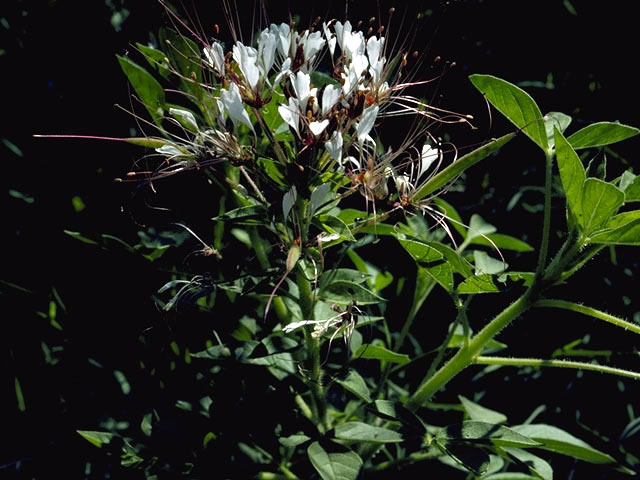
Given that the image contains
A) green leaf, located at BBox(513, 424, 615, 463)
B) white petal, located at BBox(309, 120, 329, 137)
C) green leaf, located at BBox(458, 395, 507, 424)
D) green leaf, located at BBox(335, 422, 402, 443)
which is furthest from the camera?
green leaf, located at BBox(458, 395, 507, 424)

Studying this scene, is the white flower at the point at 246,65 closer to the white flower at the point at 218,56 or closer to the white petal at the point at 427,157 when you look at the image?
the white flower at the point at 218,56

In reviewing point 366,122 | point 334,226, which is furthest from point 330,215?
point 366,122

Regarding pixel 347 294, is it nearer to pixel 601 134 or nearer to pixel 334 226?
pixel 334 226

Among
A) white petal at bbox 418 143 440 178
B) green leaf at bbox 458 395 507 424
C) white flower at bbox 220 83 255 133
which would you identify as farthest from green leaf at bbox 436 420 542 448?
white flower at bbox 220 83 255 133

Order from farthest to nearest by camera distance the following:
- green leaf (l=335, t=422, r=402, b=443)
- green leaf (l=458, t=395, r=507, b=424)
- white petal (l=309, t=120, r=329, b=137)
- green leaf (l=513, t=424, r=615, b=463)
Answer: green leaf (l=458, t=395, r=507, b=424) → green leaf (l=513, t=424, r=615, b=463) → green leaf (l=335, t=422, r=402, b=443) → white petal (l=309, t=120, r=329, b=137)

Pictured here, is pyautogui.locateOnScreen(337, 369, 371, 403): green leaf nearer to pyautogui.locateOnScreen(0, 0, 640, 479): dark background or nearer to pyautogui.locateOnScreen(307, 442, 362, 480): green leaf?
pyautogui.locateOnScreen(307, 442, 362, 480): green leaf

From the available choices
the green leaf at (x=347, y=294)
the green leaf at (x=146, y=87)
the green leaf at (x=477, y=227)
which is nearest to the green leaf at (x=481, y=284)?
the green leaf at (x=347, y=294)

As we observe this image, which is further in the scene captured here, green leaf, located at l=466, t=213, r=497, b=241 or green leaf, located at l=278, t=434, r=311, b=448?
green leaf, located at l=466, t=213, r=497, b=241
